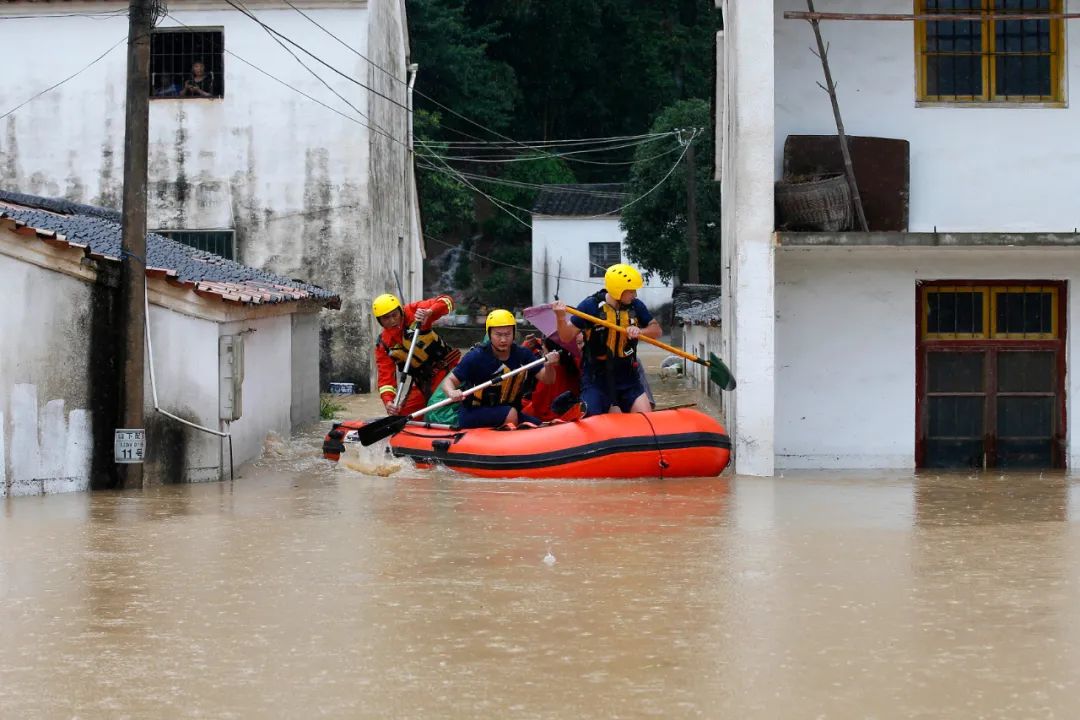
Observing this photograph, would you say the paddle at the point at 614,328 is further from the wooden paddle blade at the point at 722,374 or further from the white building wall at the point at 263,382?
the white building wall at the point at 263,382

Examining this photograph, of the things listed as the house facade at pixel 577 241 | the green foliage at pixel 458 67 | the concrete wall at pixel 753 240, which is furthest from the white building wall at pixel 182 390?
the house facade at pixel 577 241

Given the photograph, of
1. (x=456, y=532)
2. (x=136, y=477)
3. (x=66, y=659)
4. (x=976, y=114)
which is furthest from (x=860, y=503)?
(x=66, y=659)

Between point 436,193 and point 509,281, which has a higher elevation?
point 436,193

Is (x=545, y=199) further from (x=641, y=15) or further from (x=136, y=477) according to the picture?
(x=136, y=477)

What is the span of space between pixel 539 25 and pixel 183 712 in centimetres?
5426

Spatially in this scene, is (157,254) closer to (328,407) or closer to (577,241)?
(328,407)

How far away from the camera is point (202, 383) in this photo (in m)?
14.2

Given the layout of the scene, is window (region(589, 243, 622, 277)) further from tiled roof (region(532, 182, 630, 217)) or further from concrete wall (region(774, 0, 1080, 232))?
concrete wall (region(774, 0, 1080, 232))

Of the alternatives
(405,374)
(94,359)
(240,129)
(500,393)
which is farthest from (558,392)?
(240,129)

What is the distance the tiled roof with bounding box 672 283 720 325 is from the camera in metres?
28.0

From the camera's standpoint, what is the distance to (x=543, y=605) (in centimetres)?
830

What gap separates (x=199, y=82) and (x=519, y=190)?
1221 inches

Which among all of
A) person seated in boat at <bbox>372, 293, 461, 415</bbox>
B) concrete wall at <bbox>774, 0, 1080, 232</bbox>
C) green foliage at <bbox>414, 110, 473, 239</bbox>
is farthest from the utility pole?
person seated in boat at <bbox>372, 293, 461, 415</bbox>

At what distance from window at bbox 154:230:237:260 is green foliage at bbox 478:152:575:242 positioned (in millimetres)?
30508
